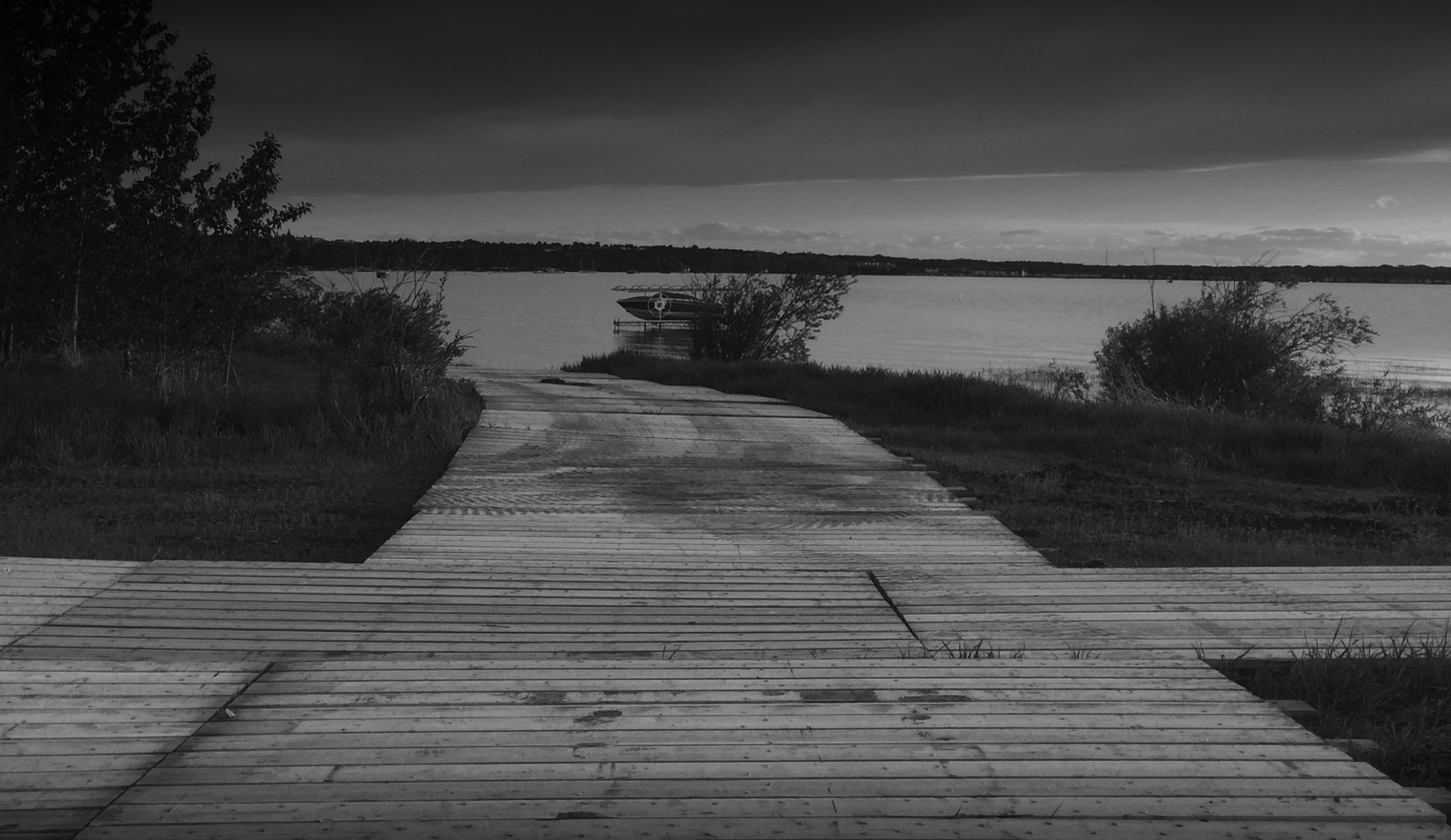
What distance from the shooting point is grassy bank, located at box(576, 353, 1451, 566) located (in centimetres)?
611

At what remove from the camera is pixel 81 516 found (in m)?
6.25

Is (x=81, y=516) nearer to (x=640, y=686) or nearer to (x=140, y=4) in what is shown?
(x=640, y=686)

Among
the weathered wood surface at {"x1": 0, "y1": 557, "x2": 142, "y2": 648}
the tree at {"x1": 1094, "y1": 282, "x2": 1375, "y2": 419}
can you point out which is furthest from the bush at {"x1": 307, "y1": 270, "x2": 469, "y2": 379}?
the tree at {"x1": 1094, "y1": 282, "x2": 1375, "y2": 419}

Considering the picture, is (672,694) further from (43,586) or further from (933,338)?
(933,338)

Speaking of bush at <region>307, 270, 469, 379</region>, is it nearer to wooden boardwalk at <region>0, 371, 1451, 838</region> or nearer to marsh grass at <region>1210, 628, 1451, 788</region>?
wooden boardwalk at <region>0, 371, 1451, 838</region>

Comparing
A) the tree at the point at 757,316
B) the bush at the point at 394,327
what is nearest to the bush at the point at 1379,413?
the tree at the point at 757,316

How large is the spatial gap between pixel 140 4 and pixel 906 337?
4181 centimetres

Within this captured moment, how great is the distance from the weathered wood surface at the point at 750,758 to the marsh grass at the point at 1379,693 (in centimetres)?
33

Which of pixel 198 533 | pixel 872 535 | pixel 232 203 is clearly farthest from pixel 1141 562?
pixel 232 203

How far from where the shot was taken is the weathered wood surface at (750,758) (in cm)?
234

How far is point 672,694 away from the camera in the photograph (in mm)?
3016

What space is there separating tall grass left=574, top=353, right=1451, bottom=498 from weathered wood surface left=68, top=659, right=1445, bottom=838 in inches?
248

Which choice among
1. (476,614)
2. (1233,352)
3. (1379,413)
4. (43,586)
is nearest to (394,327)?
(43,586)

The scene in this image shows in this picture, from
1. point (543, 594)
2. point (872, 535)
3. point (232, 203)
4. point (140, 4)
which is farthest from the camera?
point (140, 4)
